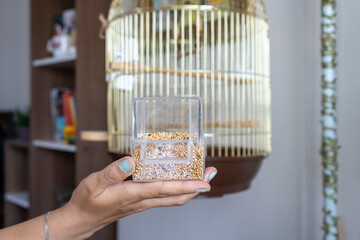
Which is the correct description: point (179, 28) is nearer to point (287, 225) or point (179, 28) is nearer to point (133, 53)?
point (133, 53)

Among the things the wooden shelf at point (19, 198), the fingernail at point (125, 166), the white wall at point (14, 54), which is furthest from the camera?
the white wall at point (14, 54)

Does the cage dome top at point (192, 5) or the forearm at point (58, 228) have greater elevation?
the cage dome top at point (192, 5)

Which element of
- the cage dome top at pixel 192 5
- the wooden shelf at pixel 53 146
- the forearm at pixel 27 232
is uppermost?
the cage dome top at pixel 192 5

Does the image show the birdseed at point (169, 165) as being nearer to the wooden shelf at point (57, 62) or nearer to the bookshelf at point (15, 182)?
the wooden shelf at point (57, 62)

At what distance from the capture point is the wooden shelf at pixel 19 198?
1535 millimetres

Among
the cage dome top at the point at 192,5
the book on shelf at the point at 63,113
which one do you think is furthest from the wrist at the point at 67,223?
the book on shelf at the point at 63,113

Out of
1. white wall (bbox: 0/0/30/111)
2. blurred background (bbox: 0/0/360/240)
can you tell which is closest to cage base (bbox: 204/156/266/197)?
blurred background (bbox: 0/0/360/240)

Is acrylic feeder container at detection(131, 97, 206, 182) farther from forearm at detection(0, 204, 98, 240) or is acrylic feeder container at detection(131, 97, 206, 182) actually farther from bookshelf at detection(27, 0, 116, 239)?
bookshelf at detection(27, 0, 116, 239)

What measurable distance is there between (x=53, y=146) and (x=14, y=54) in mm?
1405

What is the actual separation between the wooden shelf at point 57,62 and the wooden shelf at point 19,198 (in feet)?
1.94

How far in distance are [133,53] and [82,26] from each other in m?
0.41

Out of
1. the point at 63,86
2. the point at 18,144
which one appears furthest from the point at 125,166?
the point at 18,144

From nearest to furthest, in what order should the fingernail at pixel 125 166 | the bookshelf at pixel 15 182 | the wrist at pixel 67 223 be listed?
the fingernail at pixel 125 166 → the wrist at pixel 67 223 → the bookshelf at pixel 15 182

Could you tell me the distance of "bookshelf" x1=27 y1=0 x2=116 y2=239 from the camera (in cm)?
112
